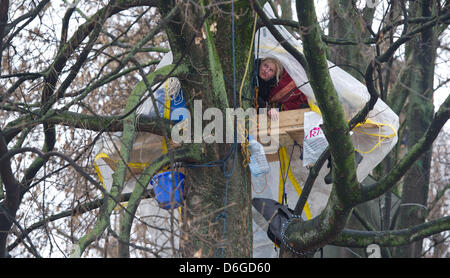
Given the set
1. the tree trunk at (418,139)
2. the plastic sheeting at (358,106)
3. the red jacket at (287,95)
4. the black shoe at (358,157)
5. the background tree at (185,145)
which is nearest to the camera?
the background tree at (185,145)

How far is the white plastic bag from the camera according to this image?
6.64m

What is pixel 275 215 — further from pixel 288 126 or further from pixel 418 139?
pixel 418 139

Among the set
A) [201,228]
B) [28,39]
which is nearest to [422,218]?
[201,228]

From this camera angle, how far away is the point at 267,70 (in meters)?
7.36

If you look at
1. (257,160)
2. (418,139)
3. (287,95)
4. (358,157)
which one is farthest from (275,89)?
(418,139)

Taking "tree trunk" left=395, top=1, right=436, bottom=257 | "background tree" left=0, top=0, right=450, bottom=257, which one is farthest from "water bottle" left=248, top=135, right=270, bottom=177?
"tree trunk" left=395, top=1, right=436, bottom=257

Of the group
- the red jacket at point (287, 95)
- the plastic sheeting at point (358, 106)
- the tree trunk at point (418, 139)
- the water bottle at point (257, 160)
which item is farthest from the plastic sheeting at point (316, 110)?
the tree trunk at point (418, 139)

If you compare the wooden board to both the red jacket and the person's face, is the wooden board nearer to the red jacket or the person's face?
the red jacket

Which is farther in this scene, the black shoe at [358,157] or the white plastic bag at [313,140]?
the black shoe at [358,157]

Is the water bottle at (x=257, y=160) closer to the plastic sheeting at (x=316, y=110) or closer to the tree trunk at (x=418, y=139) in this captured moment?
the plastic sheeting at (x=316, y=110)

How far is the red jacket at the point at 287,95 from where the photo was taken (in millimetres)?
7324

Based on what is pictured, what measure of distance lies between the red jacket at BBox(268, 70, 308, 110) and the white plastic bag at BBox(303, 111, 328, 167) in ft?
1.84

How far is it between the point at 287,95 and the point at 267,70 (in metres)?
0.31

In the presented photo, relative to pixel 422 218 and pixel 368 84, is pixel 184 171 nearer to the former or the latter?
pixel 368 84
